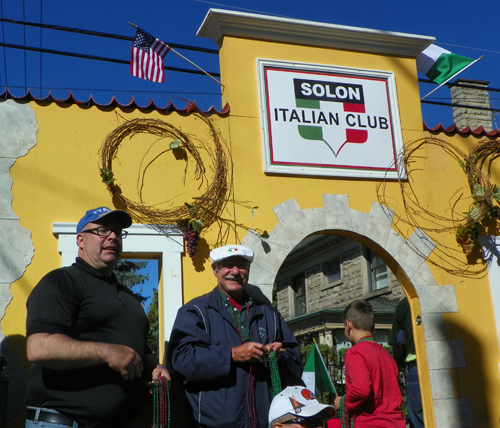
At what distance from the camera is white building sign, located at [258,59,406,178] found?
21.3ft

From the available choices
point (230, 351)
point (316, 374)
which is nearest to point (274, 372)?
point (230, 351)

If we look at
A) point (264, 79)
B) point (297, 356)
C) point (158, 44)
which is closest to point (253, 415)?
point (297, 356)

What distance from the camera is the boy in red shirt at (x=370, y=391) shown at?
433cm

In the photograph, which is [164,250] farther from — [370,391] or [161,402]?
[370,391]

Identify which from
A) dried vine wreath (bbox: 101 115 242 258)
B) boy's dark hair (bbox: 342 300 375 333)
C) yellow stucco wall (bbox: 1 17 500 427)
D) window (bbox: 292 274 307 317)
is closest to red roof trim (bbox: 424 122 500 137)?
yellow stucco wall (bbox: 1 17 500 427)

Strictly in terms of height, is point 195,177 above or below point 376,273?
below

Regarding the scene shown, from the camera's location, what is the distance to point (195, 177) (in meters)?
6.10

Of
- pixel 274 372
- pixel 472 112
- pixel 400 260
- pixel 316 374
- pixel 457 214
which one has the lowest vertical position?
pixel 274 372

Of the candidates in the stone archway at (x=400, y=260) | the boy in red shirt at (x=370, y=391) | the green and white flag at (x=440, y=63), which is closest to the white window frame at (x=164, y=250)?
the stone archway at (x=400, y=260)

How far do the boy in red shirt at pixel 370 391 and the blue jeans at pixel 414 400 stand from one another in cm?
195

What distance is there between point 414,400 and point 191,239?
8.96 feet

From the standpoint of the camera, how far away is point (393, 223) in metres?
6.58

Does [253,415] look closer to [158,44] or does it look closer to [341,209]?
[341,209]

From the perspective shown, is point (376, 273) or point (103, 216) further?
point (376, 273)
